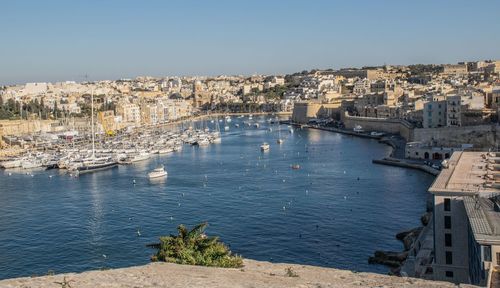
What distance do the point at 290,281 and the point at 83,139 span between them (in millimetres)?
38690

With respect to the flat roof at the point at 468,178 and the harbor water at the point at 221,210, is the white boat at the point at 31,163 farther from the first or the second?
the flat roof at the point at 468,178

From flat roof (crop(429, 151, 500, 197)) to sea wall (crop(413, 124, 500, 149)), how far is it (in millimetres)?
12118

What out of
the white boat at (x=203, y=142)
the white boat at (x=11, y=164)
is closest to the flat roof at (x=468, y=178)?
the white boat at (x=11, y=164)

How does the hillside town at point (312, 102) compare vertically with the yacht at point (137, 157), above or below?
above

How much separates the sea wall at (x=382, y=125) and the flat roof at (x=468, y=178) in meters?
20.0

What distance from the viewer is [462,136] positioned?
27.1m

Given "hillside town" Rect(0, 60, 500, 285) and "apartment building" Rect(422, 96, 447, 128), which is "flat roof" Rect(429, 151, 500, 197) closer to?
"hillside town" Rect(0, 60, 500, 285)

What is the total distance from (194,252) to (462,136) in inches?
888

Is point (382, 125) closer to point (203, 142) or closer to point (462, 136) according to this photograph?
point (203, 142)

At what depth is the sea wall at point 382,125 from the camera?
3548 cm

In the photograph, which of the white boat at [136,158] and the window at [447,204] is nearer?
the window at [447,204]

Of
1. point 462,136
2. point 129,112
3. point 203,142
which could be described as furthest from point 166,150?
point 129,112

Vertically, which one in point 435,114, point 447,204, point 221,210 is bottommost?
point 221,210

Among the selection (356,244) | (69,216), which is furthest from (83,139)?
(356,244)
